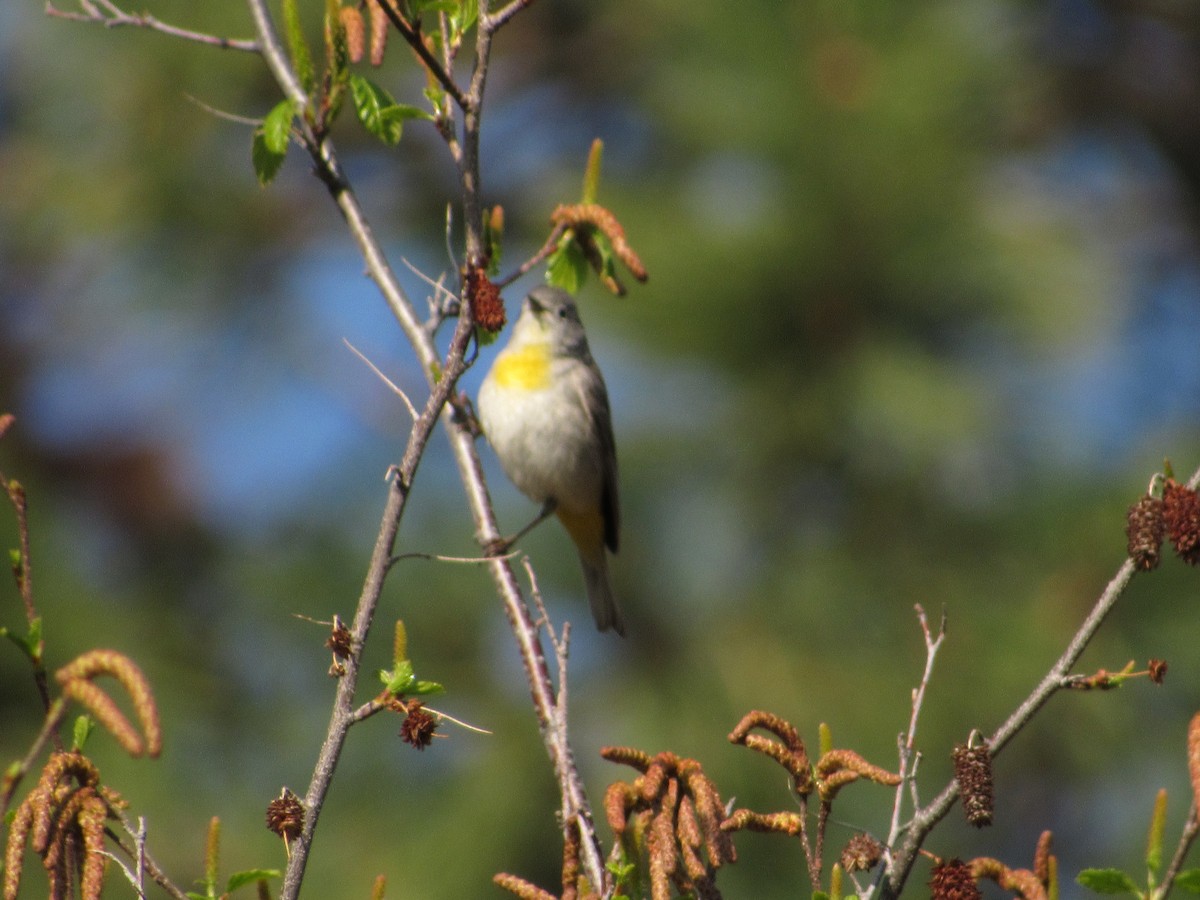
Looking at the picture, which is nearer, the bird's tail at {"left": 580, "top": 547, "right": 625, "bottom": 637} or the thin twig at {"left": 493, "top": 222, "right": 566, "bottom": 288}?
the thin twig at {"left": 493, "top": 222, "right": 566, "bottom": 288}

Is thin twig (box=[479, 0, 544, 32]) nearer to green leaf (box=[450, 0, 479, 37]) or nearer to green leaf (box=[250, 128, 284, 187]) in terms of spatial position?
green leaf (box=[450, 0, 479, 37])

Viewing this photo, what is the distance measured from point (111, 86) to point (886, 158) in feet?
10.6

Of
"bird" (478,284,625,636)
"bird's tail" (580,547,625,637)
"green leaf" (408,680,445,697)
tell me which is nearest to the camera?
"green leaf" (408,680,445,697)

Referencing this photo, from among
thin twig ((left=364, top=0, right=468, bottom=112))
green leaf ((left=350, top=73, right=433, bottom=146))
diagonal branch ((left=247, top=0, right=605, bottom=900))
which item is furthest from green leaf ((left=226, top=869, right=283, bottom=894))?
green leaf ((left=350, top=73, right=433, bottom=146))

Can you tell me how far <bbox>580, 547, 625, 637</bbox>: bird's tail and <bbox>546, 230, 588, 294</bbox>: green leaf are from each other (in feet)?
9.08

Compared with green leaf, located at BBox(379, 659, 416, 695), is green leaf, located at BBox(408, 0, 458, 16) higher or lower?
higher

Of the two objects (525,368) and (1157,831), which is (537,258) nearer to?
(1157,831)

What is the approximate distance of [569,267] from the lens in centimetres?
239

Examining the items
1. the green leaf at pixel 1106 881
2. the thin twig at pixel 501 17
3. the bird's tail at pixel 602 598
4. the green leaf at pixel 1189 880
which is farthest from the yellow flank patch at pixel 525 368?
the green leaf at pixel 1189 880

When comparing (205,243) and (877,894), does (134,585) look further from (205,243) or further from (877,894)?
(877,894)

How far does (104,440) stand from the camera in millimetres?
6645

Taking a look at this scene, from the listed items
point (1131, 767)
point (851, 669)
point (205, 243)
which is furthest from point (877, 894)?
point (205, 243)

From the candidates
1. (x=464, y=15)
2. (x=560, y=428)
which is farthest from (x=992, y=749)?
(x=560, y=428)

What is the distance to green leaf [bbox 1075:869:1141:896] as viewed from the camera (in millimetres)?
1573
